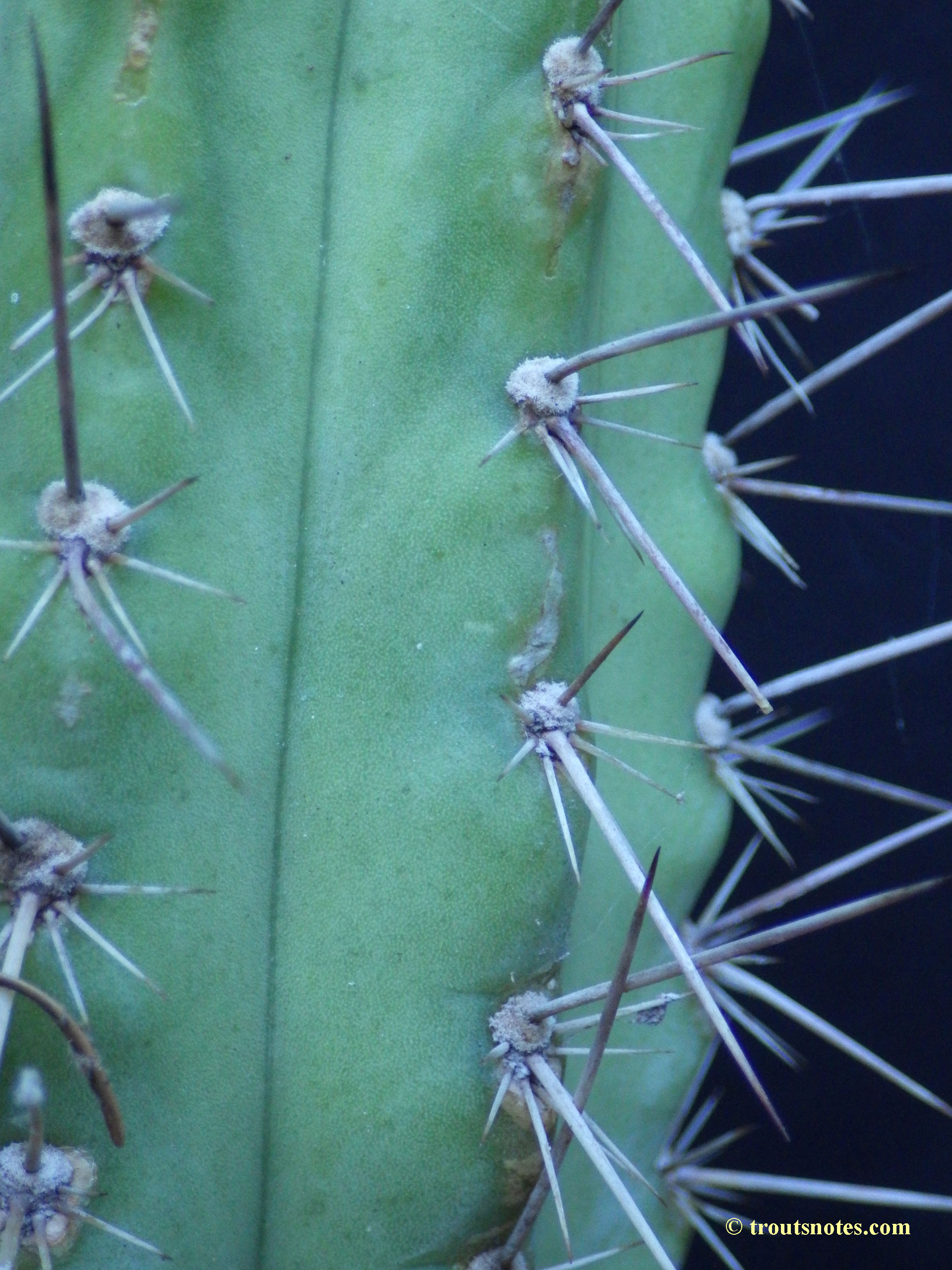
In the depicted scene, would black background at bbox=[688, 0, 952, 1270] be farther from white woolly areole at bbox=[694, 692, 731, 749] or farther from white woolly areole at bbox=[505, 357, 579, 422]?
white woolly areole at bbox=[505, 357, 579, 422]

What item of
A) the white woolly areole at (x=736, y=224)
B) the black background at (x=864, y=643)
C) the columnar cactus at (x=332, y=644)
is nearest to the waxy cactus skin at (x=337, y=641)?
the columnar cactus at (x=332, y=644)

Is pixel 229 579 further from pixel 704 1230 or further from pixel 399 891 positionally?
pixel 704 1230

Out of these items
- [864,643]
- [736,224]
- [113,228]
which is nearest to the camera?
[113,228]

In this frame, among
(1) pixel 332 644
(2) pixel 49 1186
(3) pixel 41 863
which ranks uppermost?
(1) pixel 332 644

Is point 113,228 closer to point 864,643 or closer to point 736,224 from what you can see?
point 736,224

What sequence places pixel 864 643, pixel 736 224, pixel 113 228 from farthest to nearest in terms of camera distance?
pixel 864 643
pixel 736 224
pixel 113 228

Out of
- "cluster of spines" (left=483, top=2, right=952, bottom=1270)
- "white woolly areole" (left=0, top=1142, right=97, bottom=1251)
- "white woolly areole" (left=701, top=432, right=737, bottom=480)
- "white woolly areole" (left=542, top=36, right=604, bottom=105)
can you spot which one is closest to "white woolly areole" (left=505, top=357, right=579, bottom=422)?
"cluster of spines" (left=483, top=2, right=952, bottom=1270)

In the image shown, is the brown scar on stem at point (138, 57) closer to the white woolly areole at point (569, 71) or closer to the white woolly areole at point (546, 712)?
the white woolly areole at point (569, 71)

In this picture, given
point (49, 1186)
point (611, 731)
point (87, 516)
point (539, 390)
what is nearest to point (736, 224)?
point (539, 390)
